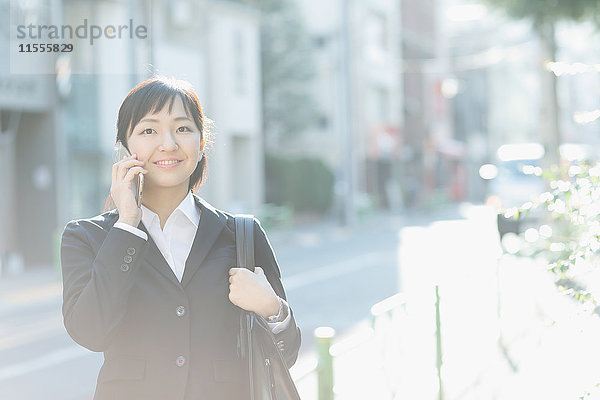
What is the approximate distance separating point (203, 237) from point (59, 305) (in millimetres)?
11314

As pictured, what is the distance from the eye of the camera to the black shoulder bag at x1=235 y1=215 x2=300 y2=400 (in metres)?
2.22

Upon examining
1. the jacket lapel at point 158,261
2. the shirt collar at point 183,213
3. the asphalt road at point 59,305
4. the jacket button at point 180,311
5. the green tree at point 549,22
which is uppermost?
the green tree at point 549,22

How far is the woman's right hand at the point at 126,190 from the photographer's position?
2221 millimetres

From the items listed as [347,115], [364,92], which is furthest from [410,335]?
[364,92]

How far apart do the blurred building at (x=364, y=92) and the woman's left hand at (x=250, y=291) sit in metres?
35.4

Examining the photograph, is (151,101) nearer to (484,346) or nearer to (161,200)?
(161,200)

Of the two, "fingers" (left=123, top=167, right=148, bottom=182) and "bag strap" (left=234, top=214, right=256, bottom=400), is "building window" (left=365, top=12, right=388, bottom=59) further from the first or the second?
"fingers" (left=123, top=167, right=148, bottom=182)

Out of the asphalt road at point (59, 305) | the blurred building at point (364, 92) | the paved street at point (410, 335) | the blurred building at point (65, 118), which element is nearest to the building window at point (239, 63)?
the blurred building at point (65, 118)

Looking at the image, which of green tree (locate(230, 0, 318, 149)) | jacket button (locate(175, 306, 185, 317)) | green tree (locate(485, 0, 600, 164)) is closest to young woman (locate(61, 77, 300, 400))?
jacket button (locate(175, 306, 185, 317))

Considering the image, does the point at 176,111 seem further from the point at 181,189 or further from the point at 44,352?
the point at 44,352

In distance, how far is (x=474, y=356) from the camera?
24.2 feet

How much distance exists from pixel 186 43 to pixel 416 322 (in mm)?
21393

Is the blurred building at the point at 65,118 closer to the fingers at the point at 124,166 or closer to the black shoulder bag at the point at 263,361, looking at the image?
the fingers at the point at 124,166

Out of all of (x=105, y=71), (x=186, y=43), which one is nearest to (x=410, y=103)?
(x=186, y=43)
